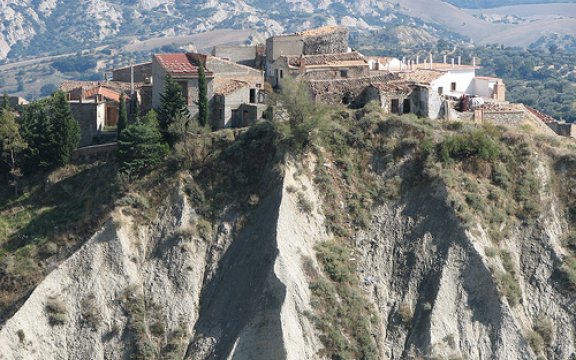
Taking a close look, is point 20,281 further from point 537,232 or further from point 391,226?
point 537,232

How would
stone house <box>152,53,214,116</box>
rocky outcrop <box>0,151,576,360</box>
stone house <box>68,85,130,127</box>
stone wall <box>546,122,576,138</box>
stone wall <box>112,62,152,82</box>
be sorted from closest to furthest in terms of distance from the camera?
rocky outcrop <box>0,151,576,360</box>
stone house <box>152,53,214,116</box>
stone house <box>68,85,130,127</box>
stone wall <box>546,122,576,138</box>
stone wall <box>112,62,152,82</box>

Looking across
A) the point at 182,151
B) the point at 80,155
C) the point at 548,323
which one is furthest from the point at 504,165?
the point at 80,155

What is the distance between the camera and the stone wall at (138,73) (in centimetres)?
6769

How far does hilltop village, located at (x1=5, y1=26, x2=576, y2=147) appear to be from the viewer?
58156mm

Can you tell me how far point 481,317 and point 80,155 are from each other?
22440mm

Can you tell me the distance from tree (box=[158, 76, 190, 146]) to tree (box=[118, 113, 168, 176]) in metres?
1.17

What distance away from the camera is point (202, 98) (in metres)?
58.0

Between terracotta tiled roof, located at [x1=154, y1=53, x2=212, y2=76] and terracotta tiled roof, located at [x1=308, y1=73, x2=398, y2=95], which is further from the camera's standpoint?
terracotta tiled roof, located at [x1=154, y1=53, x2=212, y2=76]

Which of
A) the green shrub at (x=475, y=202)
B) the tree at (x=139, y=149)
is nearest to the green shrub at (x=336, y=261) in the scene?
the green shrub at (x=475, y=202)

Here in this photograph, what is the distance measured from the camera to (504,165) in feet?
179

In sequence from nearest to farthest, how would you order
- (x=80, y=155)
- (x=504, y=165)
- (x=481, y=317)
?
(x=481, y=317) → (x=504, y=165) → (x=80, y=155)

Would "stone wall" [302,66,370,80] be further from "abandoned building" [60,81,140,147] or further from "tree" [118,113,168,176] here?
"abandoned building" [60,81,140,147]

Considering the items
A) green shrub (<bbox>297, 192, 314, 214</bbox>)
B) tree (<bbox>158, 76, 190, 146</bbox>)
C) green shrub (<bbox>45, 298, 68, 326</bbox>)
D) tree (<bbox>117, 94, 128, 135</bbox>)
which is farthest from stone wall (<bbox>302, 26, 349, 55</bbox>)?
green shrub (<bbox>45, 298, 68, 326</bbox>)

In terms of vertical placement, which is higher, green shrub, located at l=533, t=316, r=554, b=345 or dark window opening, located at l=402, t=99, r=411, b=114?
dark window opening, located at l=402, t=99, r=411, b=114
